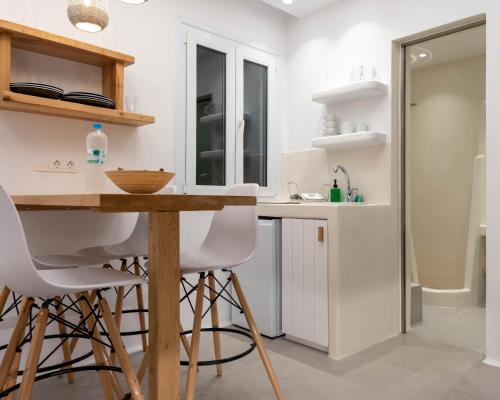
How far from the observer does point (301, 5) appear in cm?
335

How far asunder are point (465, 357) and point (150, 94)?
258 centimetres

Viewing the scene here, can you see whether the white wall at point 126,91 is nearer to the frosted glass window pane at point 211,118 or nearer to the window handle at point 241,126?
the frosted glass window pane at point 211,118

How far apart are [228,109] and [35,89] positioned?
58.5 inches

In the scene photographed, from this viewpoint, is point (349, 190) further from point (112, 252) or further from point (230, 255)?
point (112, 252)

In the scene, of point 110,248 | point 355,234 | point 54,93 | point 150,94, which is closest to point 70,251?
point 110,248

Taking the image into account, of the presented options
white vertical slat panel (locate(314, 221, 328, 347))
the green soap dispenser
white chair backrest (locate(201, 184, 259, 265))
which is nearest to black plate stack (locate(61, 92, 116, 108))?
white chair backrest (locate(201, 184, 259, 265))

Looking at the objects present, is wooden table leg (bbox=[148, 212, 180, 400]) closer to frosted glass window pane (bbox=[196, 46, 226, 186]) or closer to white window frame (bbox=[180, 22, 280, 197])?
white window frame (bbox=[180, 22, 280, 197])

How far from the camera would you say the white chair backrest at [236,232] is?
1935 millimetres

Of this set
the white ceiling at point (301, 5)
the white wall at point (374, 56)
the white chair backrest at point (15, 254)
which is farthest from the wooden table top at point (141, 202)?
the white ceiling at point (301, 5)

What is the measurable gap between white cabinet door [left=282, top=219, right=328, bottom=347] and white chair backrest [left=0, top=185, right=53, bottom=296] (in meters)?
1.71

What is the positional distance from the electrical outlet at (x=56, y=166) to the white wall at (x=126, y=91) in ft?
0.08

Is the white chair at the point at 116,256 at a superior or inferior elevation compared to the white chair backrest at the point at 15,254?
inferior

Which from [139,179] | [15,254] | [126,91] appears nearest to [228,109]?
[126,91]

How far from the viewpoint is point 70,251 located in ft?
7.86
